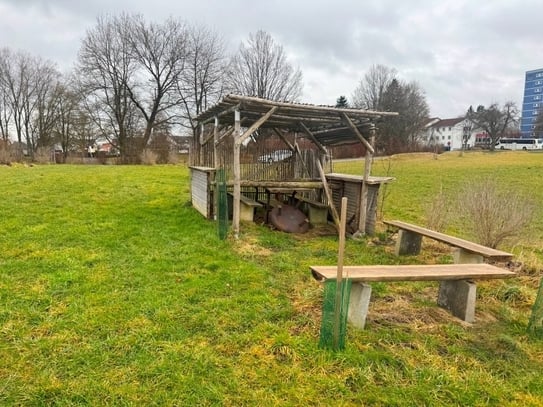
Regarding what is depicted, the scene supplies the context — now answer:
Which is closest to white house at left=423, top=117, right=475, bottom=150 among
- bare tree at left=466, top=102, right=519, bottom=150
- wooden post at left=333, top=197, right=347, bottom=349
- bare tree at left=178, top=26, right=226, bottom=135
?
bare tree at left=466, top=102, right=519, bottom=150

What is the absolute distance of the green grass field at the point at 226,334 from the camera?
2363 millimetres

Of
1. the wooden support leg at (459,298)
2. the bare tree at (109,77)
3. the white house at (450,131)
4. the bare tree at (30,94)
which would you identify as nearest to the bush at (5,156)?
the bare tree at (109,77)

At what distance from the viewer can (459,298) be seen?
3.56 metres

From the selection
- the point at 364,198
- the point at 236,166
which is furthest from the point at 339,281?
the point at 364,198

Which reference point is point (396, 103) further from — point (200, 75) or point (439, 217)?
point (439, 217)

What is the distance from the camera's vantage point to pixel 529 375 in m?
2.63

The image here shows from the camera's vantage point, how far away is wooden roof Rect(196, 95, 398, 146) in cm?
621

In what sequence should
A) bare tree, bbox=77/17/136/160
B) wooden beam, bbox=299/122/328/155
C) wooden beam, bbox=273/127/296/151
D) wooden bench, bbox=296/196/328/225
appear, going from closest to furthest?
1. wooden beam, bbox=299/122/328/155
2. wooden bench, bbox=296/196/328/225
3. wooden beam, bbox=273/127/296/151
4. bare tree, bbox=77/17/136/160

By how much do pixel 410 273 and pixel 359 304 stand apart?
58 centimetres

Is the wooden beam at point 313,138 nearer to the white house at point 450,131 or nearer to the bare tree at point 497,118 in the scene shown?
the bare tree at point 497,118

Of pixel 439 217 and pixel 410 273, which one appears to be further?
pixel 439 217

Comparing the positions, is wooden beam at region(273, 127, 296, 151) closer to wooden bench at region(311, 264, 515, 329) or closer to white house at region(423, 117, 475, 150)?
wooden bench at region(311, 264, 515, 329)

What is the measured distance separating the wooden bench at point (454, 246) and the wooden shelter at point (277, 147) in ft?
4.50

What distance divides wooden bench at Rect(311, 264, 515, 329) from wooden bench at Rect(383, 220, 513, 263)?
2.64 feet
